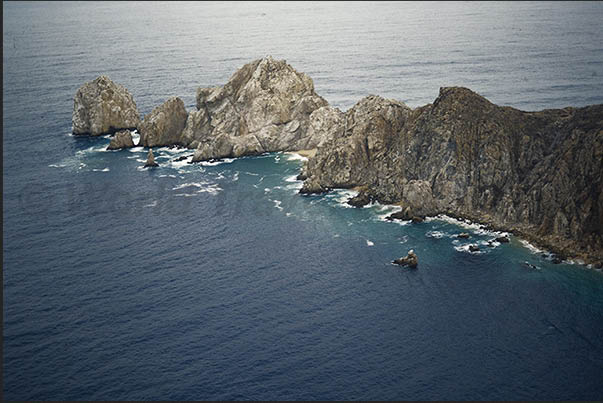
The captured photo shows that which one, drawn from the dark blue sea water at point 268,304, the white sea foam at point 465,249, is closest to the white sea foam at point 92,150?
the dark blue sea water at point 268,304

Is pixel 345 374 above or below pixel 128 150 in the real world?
below

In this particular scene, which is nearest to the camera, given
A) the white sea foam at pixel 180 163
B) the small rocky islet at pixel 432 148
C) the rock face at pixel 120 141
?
the small rocky islet at pixel 432 148

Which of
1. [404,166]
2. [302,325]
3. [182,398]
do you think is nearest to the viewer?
[182,398]

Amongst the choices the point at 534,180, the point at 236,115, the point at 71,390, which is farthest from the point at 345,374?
the point at 236,115

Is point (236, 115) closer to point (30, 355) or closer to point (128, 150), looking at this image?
point (128, 150)

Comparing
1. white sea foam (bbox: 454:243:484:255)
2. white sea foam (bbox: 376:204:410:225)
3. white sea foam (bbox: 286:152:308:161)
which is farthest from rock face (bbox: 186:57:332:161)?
white sea foam (bbox: 454:243:484:255)

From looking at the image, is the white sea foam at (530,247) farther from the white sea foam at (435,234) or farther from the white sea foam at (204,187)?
the white sea foam at (204,187)

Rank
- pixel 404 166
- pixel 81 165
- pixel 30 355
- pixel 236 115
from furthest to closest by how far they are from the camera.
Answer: pixel 236 115 → pixel 81 165 → pixel 404 166 → pixel 30 355
